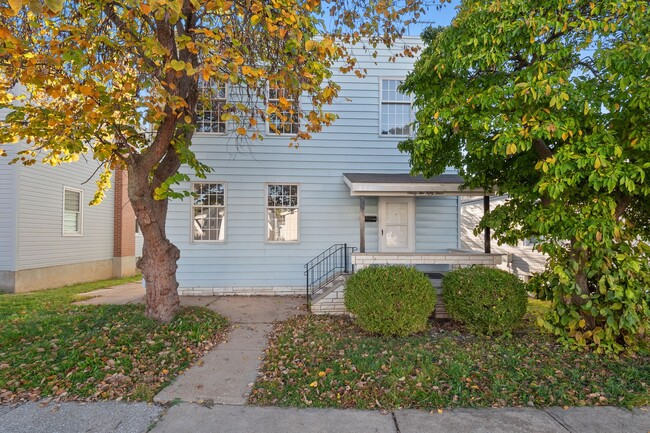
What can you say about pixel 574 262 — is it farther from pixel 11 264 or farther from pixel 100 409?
pixel 11 264

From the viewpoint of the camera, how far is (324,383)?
4.00 metres

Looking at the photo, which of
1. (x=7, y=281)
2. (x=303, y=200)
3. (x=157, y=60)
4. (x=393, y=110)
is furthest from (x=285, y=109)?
(x=7, y=281)

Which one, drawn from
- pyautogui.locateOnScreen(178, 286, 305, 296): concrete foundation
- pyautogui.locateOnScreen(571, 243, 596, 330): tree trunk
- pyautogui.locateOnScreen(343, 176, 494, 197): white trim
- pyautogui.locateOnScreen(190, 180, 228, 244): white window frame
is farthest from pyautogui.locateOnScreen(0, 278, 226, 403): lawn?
pyautogui.locateOnScreen(571, 243, 596, 330): tree trunk

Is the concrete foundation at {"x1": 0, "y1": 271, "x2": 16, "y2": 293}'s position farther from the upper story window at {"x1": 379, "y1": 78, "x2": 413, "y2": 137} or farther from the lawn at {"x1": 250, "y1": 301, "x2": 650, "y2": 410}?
the upper story window at {"x1": 379, "y1": 78, "x2": 413, "y2": 137}

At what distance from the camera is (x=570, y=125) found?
4.32 meters

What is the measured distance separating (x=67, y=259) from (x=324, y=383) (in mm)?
12048

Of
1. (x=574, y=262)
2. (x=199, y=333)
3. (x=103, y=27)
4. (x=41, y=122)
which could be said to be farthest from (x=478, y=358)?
(x=103, y=27)

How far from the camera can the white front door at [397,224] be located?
31.2 ft

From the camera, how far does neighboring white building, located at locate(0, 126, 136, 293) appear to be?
9.92 meters

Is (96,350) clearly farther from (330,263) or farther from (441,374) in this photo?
(330,263)

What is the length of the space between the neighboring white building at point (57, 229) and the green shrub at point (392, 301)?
266 inches

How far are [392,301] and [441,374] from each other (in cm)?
146

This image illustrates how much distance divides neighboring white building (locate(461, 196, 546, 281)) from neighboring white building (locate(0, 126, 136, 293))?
12328mm

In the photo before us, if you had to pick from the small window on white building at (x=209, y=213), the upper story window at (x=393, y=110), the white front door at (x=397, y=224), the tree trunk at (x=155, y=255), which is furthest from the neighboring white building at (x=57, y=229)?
the upper story window at (x=393, y=110)
